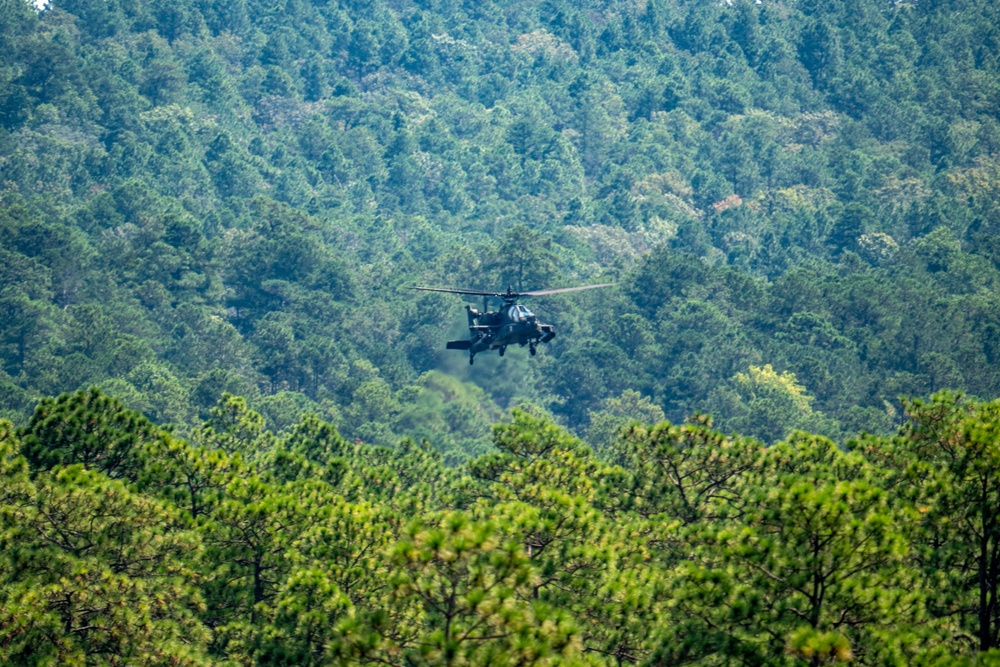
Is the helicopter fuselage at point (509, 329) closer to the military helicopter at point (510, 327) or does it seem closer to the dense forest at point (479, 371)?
the military helicopter at point (510, 327)

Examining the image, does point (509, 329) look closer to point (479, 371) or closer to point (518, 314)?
point (518, 314)

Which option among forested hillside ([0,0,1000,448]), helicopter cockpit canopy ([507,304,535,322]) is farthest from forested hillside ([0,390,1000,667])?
forested hillside ([0,0,1000,448])

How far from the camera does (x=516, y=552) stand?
24.2 m

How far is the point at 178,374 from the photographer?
10262cm

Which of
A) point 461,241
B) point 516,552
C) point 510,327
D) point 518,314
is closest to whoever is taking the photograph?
point 516,552

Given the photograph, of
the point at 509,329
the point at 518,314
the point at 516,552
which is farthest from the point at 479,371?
the point at 516,552

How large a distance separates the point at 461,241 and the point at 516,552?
423 ft

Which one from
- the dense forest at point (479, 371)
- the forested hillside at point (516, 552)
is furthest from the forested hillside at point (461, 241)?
the forested hillside at point (516, 552)

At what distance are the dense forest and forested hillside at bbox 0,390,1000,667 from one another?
92 mm

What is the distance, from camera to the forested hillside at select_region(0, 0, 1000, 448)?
336 ft

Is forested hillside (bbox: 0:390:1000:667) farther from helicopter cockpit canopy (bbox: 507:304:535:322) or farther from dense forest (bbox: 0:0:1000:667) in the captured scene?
helicopter cockpit canopy (bbox: 507:304:535:322)

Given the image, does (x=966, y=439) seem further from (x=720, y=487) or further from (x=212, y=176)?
(x=212, y=176)

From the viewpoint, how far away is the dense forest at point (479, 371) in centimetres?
2748

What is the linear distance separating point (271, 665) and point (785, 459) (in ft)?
43.8
